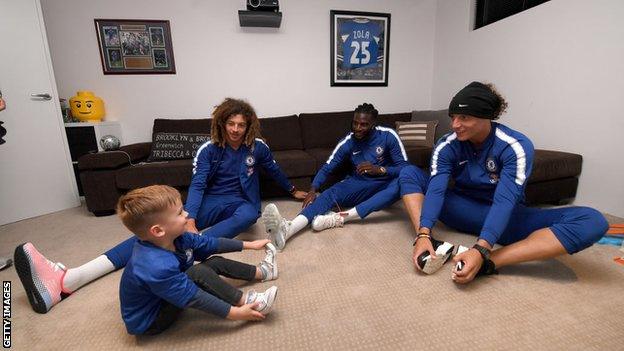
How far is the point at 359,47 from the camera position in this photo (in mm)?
3309

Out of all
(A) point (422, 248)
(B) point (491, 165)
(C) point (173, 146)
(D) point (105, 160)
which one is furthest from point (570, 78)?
(D) point (105, 160)

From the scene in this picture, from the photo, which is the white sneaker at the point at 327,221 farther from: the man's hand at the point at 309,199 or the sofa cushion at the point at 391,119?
the sofa cushion at the point at 391,119

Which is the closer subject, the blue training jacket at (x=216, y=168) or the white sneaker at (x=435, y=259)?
the white sneaker at (x=435, y=259)

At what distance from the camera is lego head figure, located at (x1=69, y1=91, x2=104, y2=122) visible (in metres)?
2.65

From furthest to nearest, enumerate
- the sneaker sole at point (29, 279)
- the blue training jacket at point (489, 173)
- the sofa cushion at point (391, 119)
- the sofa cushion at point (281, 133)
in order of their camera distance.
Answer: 1. the sofa cushion at point (391, 119)
2. the sofa cushion at point (281, 133)
3. the blue training jacket at point (489, 173)
4. the sneaker sole at point (29, 279)

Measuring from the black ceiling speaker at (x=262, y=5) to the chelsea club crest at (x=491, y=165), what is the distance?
2.43 meters

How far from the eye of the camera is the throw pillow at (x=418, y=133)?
287 centimetres

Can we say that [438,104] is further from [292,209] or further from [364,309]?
[364,309]

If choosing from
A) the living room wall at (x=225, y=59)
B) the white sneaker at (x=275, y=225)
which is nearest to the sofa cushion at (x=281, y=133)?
the living room wall at (x=225, y=59)

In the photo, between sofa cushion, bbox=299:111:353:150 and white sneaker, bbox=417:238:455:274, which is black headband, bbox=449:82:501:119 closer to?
white sneaker, bbox=417:238:455:274

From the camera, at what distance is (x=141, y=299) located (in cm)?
96

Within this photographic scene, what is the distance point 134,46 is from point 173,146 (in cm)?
114

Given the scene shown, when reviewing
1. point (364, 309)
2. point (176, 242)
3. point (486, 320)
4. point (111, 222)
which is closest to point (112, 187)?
point (111, 222)

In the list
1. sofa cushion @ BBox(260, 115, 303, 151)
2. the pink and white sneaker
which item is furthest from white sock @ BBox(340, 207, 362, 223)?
the pink and white sneaker
